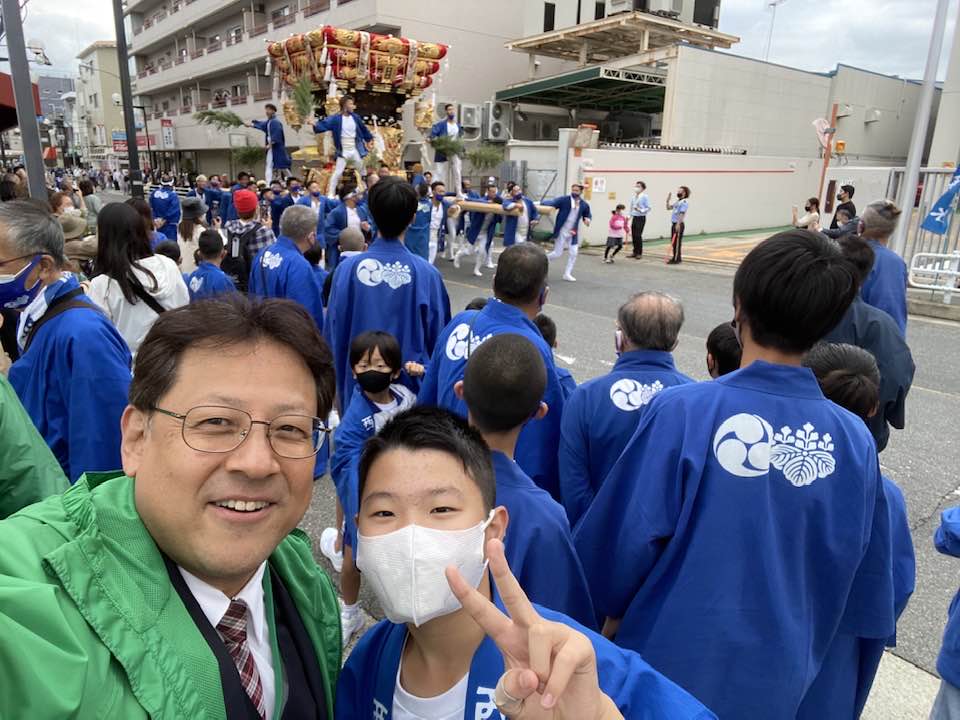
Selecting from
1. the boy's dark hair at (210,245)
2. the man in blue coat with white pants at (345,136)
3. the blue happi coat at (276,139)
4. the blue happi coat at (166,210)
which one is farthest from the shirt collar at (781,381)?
the blue happi coat at (276,139)

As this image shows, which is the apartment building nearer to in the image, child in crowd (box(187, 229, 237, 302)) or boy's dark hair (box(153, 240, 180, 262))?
boy's dark hair (box(153, 240, 180, 262))

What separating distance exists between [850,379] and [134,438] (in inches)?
85.3

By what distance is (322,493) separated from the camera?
4.56m

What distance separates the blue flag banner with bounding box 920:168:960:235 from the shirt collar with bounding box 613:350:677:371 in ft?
32.1

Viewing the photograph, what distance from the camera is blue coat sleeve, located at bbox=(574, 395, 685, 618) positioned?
5.76 ft

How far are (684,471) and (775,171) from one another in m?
25.8

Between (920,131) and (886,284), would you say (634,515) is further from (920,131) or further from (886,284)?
(920,131)

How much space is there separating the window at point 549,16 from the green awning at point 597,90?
11.2ft

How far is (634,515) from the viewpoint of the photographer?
180cm

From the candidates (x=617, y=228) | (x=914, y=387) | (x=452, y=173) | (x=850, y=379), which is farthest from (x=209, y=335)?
(x=452, y=173)

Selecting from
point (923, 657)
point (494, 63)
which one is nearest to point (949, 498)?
point (923, 657)

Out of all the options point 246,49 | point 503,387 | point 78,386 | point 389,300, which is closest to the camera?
point 503,387

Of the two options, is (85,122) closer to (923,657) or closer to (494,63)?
(494,63)

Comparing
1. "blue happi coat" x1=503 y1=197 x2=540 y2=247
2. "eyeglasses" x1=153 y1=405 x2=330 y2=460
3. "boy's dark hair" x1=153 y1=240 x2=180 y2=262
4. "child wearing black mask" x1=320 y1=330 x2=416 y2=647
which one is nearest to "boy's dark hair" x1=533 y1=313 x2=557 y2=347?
"child wearing black mask" x1=320 y1=330 x2=416 y2=647
